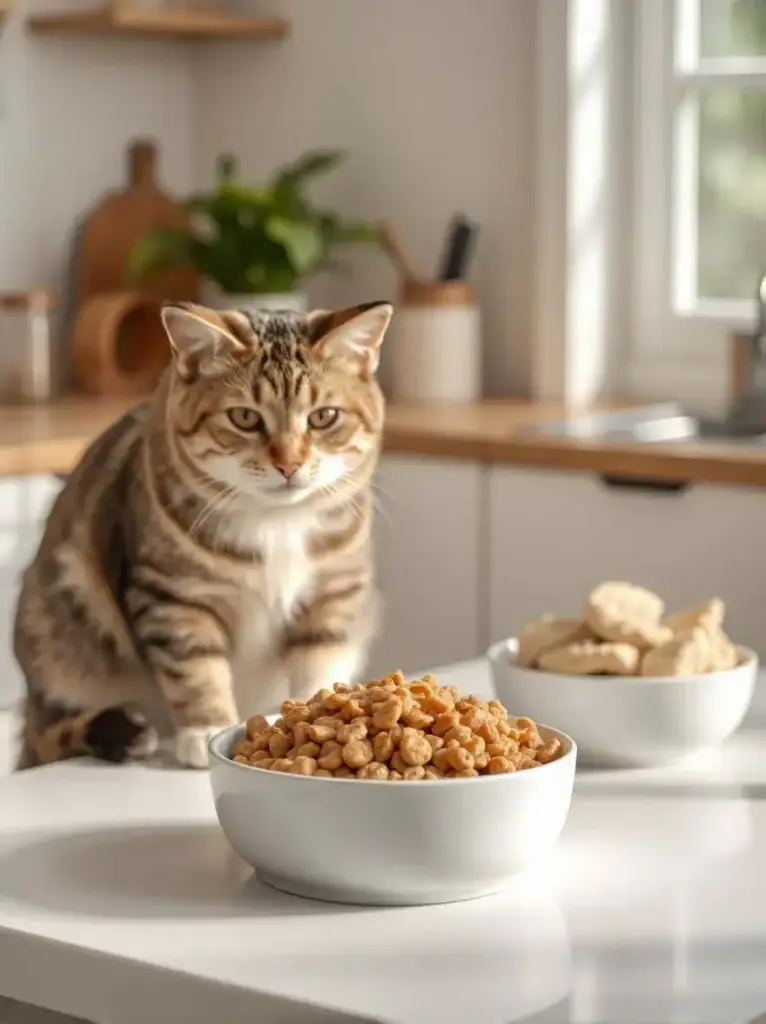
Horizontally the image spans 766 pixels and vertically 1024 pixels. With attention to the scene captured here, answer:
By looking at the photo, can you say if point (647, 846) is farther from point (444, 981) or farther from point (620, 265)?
point (620, 265)

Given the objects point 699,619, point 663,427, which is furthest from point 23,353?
point 699,619

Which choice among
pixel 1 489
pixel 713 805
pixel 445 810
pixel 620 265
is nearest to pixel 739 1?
pixel 620 265

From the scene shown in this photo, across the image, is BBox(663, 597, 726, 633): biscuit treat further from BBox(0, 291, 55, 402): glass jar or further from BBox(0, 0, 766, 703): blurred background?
BBox(0, 291, 55, 402): glass jar

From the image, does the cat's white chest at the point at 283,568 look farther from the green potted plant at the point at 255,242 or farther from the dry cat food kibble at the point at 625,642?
the green potted plant at the point at 255,242

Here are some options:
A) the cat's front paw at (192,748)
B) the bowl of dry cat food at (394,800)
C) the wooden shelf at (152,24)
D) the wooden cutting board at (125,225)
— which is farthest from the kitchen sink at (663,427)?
the bowl of dry cat food at (394,800)

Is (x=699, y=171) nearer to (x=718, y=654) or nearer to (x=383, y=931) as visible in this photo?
(x=718, y=654)

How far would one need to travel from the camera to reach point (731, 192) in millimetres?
3182

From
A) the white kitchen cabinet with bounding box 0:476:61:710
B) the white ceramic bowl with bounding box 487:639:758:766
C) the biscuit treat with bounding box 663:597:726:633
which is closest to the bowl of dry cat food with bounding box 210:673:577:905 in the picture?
the white ceramic bowl with bounding box 487:639:758:766

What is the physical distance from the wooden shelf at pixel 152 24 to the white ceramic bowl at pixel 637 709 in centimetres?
221

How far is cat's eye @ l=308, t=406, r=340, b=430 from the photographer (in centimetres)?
156

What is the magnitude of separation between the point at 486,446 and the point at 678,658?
1.36 meters

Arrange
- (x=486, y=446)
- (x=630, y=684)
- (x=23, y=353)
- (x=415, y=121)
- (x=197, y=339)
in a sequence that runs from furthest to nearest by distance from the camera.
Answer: (x=415, y=121) < (x=23, y=353) < (x=486, y=446) < (x=197, y=339) < (x=630, y=684)

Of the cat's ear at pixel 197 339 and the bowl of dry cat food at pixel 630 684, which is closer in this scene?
the bowl of dry cat food at pixel 630 684

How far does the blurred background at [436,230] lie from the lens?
279cm
